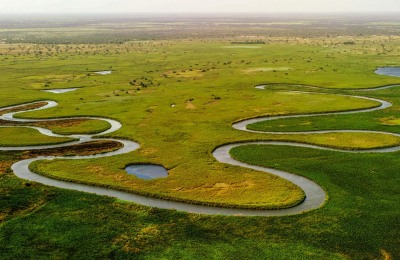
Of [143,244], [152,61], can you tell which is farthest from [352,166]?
[152,61]

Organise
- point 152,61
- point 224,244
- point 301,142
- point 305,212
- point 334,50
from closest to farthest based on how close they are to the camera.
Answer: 1. point 224,244
2. point 305,212
3. point 301,142
4. point 152,61
5. point 334,50

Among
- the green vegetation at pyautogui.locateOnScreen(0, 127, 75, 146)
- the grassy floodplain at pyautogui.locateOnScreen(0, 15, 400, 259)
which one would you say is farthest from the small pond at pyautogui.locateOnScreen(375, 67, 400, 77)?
the green vegetation at pyautogui.locateOnScreen(0, 127, 75, 146)

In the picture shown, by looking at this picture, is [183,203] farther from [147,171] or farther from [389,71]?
[389,71]

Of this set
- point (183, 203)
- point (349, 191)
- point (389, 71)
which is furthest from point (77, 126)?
point (389, 71)

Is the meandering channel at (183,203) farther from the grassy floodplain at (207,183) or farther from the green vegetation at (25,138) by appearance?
the green vegetation at (25,138)

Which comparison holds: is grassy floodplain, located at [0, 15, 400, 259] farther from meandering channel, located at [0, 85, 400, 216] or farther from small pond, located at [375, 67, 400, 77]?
small pond, located at [375, 67, 400, 77]

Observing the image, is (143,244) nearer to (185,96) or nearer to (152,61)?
(185,96)

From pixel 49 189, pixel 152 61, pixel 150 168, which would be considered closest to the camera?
pixel 49 189

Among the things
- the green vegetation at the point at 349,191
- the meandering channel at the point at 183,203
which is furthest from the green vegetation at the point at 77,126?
the green vegetation at the point at 349,191
